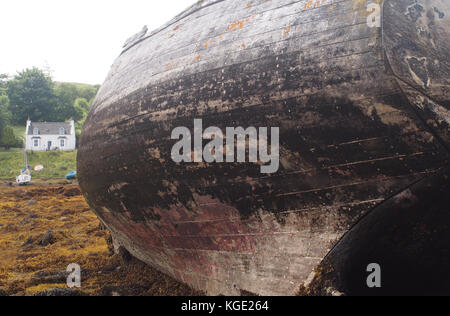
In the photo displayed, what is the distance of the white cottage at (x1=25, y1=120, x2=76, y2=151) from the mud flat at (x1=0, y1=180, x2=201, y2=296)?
33.4 meters

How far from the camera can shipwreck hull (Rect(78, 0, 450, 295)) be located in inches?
92.5

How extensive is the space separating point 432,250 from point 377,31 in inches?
64.5

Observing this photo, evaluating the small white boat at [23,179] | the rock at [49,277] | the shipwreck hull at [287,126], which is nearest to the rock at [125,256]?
the rock at [49,277]

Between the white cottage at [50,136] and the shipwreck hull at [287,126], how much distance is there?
41596 millimetres

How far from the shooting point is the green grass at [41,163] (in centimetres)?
2595

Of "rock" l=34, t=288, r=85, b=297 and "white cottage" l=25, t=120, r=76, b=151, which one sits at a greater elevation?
"white cottage" l=25, t=120, r=76, b=151

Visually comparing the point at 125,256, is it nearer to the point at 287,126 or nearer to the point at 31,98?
the point at 287,126

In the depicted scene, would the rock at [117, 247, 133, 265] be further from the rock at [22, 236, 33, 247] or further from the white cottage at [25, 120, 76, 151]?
the white cottage at [25, 120, 76, 151]

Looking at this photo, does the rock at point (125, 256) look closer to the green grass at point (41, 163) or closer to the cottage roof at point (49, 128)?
the green grass at point (41, 163)

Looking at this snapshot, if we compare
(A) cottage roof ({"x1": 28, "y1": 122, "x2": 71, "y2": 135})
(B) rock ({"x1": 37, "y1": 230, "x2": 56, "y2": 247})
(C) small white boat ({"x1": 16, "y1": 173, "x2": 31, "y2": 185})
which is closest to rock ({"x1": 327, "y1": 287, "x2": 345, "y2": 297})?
(B) rock ({"x1": 37, "y1": 230, "x2": 56, "y2": 247})

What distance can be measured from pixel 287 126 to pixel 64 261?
14.7 feet

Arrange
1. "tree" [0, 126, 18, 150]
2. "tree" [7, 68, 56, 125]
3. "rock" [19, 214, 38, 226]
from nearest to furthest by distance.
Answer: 1. "rock" [19, 214, 38, 226]
2. "tree" [0, 126, 18, 150]
3. "tree" [7, 68, 56, 125]

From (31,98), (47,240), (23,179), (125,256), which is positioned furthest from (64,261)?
(31,98)

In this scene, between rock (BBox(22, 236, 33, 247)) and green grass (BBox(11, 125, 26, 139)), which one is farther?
green grass (BBox(11, 125, 26, 139))
